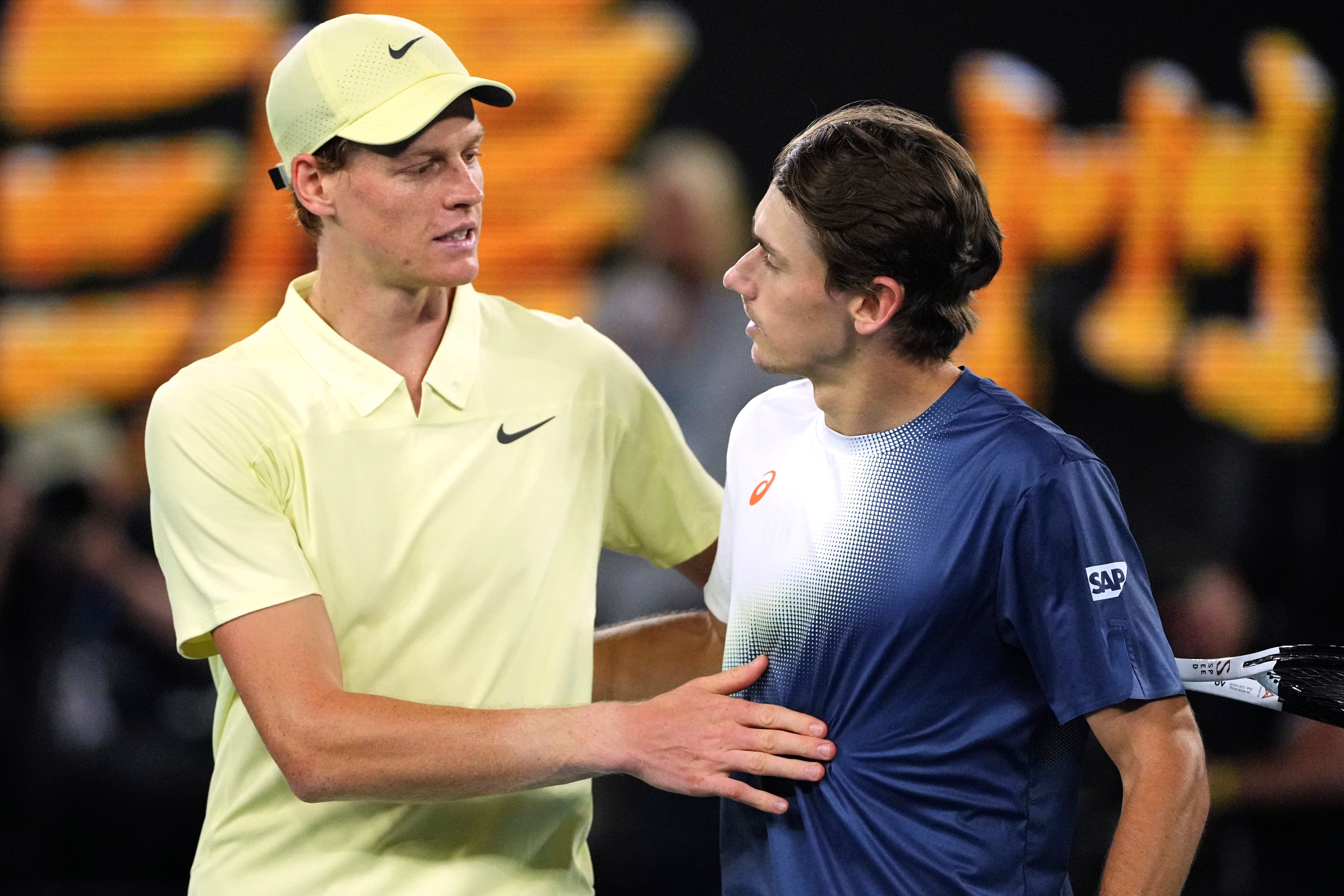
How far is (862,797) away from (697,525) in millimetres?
776

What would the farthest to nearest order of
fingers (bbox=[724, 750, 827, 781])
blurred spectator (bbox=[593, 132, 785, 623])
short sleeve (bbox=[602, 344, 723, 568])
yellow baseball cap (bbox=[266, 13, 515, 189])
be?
blurred spectator (bbox=[593, 132, 785, 623])
short sleeve (bbox=[602, 344, 723, 568])
yellow baseball cap (bbox=[266, 13, 515, 189])
fingers (bbox=[724, 750, 827, 781])

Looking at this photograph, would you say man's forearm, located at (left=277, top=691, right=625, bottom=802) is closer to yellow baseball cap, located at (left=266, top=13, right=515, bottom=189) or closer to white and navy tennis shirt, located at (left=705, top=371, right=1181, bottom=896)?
white and navy tennis shirt, located at (left=705, top=371, right=1181, bottom=896)

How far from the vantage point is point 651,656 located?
103 inches

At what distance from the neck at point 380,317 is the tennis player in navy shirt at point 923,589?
1.87 ft

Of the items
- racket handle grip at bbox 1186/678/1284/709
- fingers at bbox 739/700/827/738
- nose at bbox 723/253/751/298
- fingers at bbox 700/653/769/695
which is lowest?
racket handle grip at bbox 1186/678/1284/709

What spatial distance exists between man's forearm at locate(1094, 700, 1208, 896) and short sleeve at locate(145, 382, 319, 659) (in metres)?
1.21

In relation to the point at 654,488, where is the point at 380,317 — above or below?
above

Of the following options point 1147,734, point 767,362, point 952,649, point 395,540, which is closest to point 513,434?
point 395,540

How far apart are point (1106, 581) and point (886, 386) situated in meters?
0.44

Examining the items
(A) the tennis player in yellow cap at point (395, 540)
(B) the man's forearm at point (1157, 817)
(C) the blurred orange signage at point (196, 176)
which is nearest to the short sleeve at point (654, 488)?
(A) the tennis player in yellow cap at point (395, 540)

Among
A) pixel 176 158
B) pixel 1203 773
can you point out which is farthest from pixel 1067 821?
pixel 176 158

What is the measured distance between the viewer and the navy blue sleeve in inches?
72.0

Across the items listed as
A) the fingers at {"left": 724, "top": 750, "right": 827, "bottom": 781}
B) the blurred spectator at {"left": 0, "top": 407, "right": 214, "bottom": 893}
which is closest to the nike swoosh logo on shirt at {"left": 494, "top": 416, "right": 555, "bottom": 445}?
the fingers at {"left": 724, "top": 750, "right": 827, "bottom": 781}

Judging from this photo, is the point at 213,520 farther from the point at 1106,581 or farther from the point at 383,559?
the point at 1106,581
